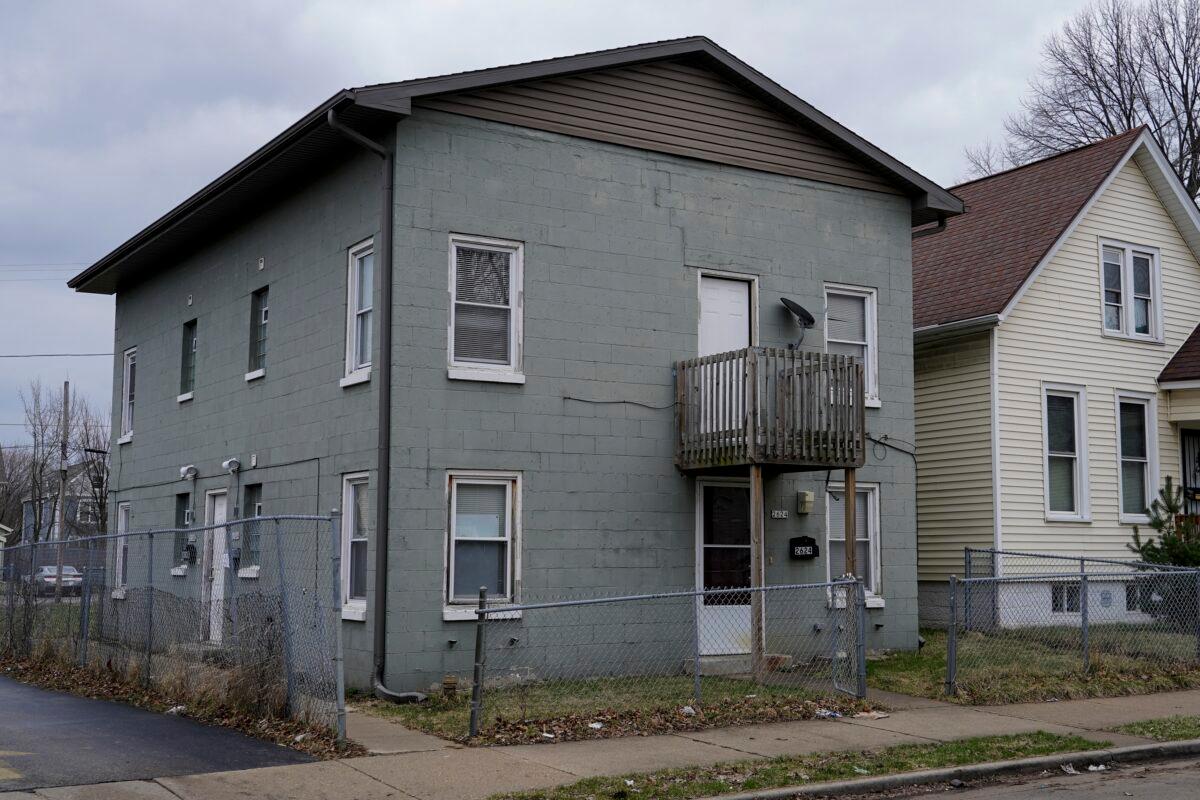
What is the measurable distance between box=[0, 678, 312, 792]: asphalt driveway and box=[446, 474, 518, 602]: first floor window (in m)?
3.51

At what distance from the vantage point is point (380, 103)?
13.4 metres

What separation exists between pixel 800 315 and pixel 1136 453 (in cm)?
834

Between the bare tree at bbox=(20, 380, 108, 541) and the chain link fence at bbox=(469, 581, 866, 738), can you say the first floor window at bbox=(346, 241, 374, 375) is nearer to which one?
the chain link fence at bbox=(469, 581, 866, 738)

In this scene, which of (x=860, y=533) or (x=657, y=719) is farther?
(x=860, y=533)

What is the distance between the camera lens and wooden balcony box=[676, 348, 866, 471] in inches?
561

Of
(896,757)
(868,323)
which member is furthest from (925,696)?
(868,323)

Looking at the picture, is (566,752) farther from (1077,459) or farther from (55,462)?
(55,462)

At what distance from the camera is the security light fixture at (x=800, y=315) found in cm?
1619

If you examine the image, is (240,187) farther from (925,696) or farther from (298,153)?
(925,696)

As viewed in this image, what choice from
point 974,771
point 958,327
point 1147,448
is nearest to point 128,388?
point 958,327

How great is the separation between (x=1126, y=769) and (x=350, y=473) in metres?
8.62

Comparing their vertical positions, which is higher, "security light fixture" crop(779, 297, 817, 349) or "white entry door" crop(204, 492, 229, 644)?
"security light fixture" crop(779, 297, 817, 349)

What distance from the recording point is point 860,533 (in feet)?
55.9

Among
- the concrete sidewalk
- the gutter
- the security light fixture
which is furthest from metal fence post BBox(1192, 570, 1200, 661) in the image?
the security light fixture
